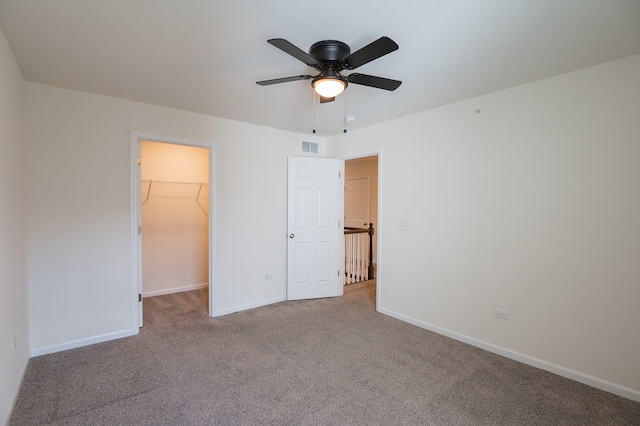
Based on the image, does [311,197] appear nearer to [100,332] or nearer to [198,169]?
[198,169]

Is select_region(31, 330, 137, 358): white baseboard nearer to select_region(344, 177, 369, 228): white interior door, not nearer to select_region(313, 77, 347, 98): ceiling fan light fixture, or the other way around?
select_region(313, 77, 347, 98): ceiling fan light fixture

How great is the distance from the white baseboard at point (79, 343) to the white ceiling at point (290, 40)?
2.46 metres

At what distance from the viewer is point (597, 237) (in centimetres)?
231

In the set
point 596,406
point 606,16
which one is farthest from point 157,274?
point 606,16

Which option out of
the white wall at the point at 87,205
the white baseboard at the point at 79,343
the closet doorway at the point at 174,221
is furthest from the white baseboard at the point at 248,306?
the white baseboard at the point at 79,343

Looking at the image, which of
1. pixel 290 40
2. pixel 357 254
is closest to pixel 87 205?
pixel 290 40

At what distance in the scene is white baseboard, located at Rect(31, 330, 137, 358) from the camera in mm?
2721

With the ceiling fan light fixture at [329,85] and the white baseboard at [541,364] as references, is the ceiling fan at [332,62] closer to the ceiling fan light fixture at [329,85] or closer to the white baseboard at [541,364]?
the ceiling fan light fixture at [329,85]

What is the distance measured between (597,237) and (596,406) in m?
1.22

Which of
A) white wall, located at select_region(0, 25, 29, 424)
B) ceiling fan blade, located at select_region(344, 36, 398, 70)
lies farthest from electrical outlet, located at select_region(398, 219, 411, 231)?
white wall, located at select_region(0, 25, 29, 424)

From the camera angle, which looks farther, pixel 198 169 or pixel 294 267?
pixel 198 169

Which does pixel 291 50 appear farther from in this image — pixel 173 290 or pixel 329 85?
pixel 173 290

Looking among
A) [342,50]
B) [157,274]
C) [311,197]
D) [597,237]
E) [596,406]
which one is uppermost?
[342,50]

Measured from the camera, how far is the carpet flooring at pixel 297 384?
6.46 feet
